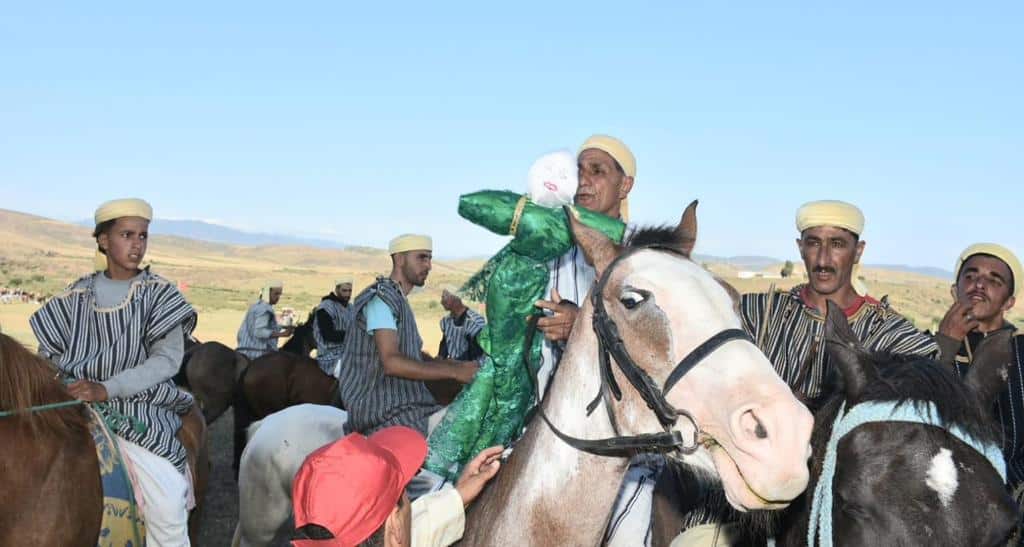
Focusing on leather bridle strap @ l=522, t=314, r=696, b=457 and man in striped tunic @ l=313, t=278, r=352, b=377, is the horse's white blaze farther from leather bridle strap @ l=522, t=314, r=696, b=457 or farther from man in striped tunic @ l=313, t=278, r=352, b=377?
man in striped tunic @ l=313, t=278, r=352, b=377

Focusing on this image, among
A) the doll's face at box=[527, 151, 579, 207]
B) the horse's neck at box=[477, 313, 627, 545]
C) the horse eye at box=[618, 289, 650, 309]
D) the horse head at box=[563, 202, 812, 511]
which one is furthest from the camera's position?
the doll's face at box=[527, 151, 579, 207]

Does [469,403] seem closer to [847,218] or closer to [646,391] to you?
[646,391]

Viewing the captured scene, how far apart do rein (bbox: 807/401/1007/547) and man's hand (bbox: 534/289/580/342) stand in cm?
108

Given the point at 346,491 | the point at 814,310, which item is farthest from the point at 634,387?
the point at 814,310

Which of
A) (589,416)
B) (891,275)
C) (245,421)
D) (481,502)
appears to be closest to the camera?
(589,416)

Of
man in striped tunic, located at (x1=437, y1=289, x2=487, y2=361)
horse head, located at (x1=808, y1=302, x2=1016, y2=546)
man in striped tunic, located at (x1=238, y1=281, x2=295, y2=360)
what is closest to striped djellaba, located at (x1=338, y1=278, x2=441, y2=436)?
horse head, located at (x1=808, y1=302, x2=1016, y2=546)

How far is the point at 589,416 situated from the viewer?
10.6ft

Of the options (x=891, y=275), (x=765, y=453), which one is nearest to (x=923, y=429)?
(x=765, y=453)

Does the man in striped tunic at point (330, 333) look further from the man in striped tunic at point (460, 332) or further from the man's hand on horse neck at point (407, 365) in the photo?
the man's hand on horse neck at point (407, 365)

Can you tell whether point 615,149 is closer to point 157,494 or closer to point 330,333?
point 157,494

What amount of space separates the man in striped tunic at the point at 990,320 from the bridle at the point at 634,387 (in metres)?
2.61

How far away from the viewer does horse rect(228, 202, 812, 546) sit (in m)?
2.70

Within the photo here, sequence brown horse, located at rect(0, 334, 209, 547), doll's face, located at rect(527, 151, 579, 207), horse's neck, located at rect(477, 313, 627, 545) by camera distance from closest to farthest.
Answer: horse's neck, located at rect(477, 313, 627, 545) → doll's face, located at rect(527, 151, 579, 207) → brown horse, located at rect(0, 334, 209, 547)

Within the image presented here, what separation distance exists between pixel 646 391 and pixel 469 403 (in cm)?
122
